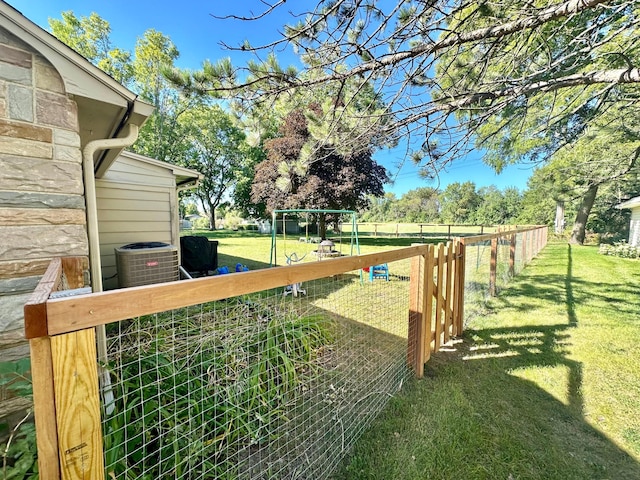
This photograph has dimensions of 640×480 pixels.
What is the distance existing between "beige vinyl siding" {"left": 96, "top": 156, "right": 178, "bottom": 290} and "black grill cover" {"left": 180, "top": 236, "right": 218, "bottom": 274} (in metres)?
0.76

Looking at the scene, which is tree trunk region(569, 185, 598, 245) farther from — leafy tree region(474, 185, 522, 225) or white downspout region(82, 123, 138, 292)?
leafy tree region(474, 185, 522, 225)

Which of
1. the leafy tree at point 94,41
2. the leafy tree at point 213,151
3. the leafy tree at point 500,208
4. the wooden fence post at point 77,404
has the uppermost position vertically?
the leafy tree at point 94,41

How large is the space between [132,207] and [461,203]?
4773 centimetres

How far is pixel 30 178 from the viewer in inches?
60.5

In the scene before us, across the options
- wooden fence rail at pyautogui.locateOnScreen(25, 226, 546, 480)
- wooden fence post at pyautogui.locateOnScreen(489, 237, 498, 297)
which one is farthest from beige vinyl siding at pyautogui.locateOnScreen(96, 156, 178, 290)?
wooden fence post at pyautogui.locateOnScreen(489, 237, 498, 297)

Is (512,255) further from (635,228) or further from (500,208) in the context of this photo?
(500,208)

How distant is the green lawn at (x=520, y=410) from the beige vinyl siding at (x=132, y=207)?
471cm

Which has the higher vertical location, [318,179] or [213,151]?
[213,151]

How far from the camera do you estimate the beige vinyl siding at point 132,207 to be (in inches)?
182

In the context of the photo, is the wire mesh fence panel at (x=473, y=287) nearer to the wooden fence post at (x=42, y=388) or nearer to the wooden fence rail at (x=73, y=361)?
the wooden fence rail at (x=73, y=361)

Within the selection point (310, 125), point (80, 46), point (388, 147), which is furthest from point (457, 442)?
point (80, 46)

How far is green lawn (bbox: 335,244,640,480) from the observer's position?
1.69 metres

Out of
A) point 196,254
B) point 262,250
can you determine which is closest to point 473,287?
point 196,254

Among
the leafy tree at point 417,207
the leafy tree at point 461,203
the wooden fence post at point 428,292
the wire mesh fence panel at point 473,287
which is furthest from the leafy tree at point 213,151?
the leafy tree at point 461,203
